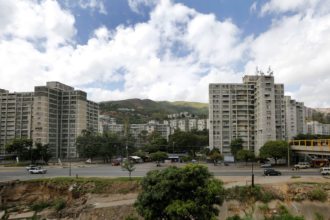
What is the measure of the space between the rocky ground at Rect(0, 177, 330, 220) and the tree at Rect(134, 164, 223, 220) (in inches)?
402

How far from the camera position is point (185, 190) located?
60.9ft

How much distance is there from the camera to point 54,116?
80.2 m

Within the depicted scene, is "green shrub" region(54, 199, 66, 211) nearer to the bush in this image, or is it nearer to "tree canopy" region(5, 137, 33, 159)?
the bush

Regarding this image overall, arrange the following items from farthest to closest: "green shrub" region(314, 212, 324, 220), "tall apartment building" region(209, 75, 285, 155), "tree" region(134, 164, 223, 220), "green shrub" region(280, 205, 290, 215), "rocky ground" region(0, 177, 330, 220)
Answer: "tall apartment building" region(209, 75, 285, 155), "rocky ground" region(0, 177, 330, 220), "green shrub" region(280, 205, 290, 215), "green shrub" region(314, 212, 324, 220), "tree" region(134, 164, 223, 220)

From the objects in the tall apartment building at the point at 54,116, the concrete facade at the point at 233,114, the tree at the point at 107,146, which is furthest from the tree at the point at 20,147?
the concrete facade at the point at 233,114

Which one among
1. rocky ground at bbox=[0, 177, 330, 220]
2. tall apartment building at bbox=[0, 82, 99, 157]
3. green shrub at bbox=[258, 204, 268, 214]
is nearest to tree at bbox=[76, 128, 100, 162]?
tall apartment building at bbox=[0, 82, 99, 157]

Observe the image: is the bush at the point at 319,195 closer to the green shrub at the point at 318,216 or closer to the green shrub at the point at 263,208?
the green shrub at the point at 318,216

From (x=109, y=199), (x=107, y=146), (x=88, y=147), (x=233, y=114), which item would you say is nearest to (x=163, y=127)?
(x=233, y=114)

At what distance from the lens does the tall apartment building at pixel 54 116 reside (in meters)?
79.6

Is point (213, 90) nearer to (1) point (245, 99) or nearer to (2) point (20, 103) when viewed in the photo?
(1) point (245, 99)

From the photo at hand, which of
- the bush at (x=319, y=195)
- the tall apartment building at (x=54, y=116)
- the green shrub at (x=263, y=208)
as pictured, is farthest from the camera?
the tall apartment building at (x=54, y=116)

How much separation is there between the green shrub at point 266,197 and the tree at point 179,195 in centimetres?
1225

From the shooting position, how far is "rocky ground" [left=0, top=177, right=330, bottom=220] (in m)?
27.2

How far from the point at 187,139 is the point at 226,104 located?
756 inches
